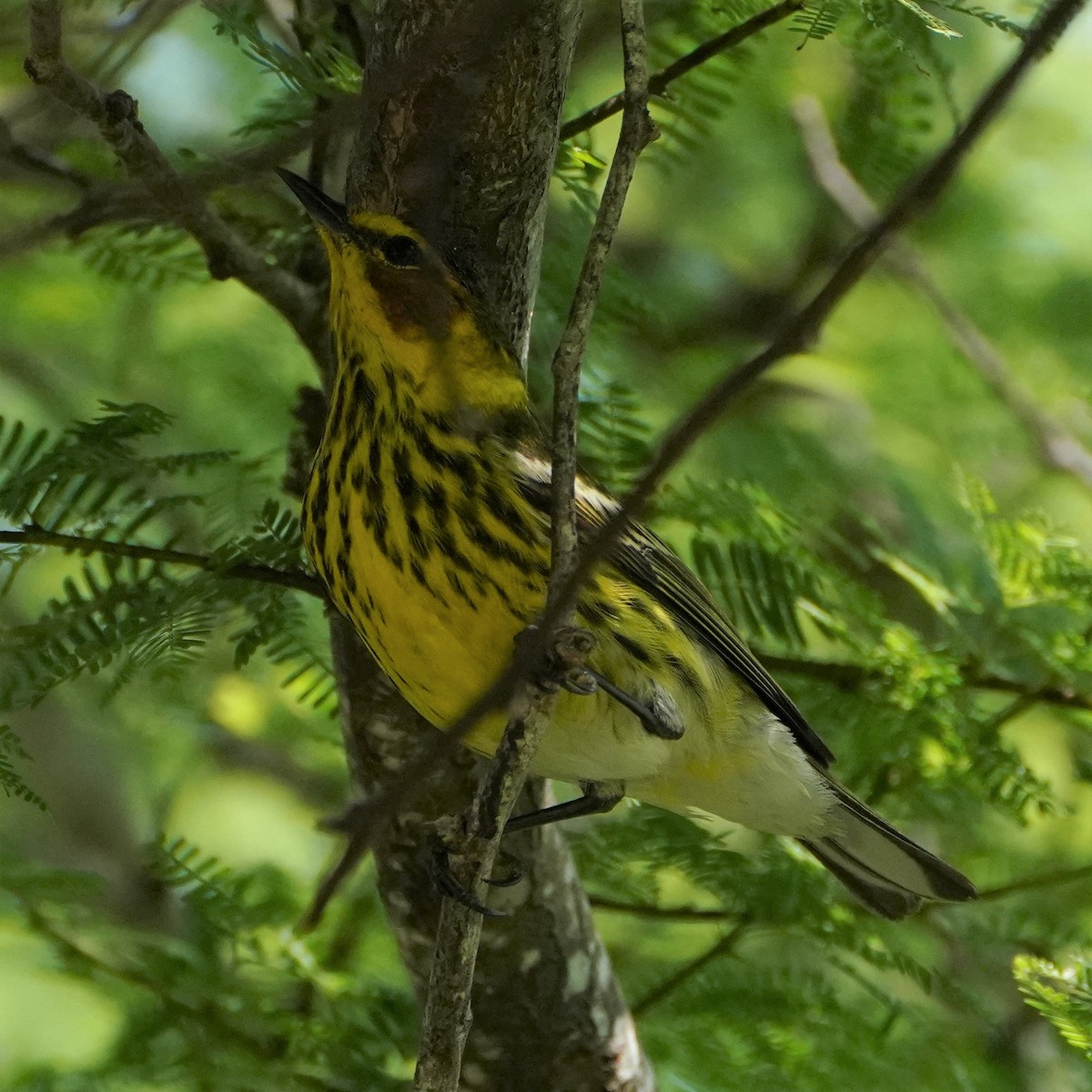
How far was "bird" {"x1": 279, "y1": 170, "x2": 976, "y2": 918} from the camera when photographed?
8.94 feet

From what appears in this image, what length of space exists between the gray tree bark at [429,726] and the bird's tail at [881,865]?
2.02 feet

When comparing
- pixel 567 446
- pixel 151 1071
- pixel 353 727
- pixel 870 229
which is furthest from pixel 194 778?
pixel 870 229

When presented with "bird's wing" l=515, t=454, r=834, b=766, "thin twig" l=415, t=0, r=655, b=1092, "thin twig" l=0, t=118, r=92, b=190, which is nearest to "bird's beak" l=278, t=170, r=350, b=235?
"thin twig" l=0, t=118, r=92, b=190

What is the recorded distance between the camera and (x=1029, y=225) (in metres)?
5.71

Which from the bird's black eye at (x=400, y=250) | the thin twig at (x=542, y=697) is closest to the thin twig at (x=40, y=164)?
the bird's black eye at (x=400, y=250)

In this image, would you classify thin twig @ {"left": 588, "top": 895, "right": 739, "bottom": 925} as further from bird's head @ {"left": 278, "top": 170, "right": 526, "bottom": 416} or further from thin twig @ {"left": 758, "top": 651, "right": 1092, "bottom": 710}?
bird's head @ {"left": 278, "top": 170, "right": 526, "bottom": 416}

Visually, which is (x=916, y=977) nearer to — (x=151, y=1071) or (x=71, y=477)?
(x=151, y=1071)

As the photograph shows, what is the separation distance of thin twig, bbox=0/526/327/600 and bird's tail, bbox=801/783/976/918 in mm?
1290

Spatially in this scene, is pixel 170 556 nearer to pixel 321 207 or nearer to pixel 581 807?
pixel 321 207

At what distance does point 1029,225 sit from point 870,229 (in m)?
5.11

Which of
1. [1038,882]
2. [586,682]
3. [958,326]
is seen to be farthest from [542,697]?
[958,326]

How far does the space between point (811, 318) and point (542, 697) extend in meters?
1.19

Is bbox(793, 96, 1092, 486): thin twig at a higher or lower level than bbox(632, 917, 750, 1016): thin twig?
higher

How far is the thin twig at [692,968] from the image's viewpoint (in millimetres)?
3478
